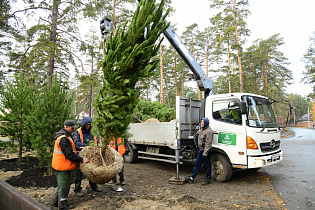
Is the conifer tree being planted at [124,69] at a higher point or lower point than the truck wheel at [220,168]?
higher

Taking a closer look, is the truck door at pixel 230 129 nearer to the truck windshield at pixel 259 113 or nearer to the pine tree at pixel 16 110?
the truck windshield at pixel 259 113

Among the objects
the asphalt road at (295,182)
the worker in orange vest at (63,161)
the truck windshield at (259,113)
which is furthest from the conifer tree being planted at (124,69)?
the asphalt road at (295,182)

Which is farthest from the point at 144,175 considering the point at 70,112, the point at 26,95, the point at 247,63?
the point at 247,63

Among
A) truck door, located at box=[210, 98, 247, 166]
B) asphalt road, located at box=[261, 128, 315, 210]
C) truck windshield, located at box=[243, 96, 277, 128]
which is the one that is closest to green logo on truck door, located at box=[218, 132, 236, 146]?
truck door, located at box=[210, 98, 247, 166]

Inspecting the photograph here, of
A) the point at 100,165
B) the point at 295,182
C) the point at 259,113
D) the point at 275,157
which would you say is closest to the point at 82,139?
the point at 100,165

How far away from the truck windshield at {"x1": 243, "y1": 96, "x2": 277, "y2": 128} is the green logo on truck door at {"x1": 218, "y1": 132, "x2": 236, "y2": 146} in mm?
594

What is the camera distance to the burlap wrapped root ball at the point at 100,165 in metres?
4.02

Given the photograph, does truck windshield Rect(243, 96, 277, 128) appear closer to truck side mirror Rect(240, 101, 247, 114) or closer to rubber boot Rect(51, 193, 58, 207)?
truck side mirror Rect(240, 101, 247, 114)

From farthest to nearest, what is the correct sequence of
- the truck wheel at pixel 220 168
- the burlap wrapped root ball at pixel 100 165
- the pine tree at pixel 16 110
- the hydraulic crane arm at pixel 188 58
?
the pine tree at pixel 16 110 < the hydraulic crane arm at pixel 188 58 < the truck wheel at pixel 220 168 < the burlap wrapped root ball at pixel 100 165

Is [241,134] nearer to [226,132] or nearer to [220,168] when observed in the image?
[226,132]

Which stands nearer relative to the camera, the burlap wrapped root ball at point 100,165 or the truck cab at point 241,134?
the burlap wrapped root ball at point 100,165

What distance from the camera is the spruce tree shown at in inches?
140

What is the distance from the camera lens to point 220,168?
6.15 m

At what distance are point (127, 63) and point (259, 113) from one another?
176 inches
